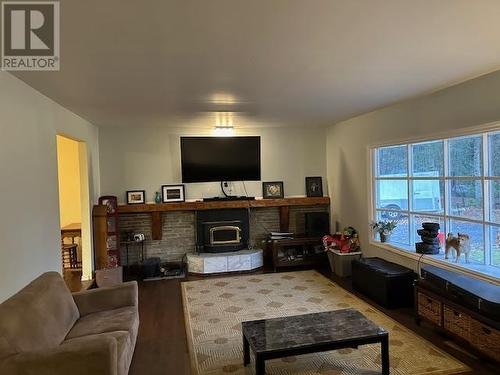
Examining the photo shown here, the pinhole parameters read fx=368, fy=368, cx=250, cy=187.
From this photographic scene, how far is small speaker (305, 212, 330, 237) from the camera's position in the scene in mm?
6527

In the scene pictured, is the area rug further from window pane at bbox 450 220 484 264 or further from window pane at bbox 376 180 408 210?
window pane at bbox 376 180 408 210

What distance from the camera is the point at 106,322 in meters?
2.96

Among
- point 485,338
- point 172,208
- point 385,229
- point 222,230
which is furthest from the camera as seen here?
point 222,230

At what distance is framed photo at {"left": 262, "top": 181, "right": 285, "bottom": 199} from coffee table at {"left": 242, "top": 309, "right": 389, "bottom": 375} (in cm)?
376

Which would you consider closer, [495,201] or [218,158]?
[495,201]

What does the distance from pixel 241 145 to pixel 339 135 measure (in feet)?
5.71

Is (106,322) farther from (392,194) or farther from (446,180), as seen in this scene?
(392,194)

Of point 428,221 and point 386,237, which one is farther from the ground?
point 428,221

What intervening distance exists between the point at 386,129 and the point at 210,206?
3.03 metres

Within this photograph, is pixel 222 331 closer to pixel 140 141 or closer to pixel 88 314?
pixel 88 314

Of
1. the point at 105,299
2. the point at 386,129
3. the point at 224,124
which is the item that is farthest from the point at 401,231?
the point at 105,299

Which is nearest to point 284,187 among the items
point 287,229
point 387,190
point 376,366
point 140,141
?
point 287,229

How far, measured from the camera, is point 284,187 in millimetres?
6926

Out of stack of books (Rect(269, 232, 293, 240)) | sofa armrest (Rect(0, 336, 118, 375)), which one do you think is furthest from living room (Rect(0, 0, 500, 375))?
stack of books (Rect(269, 232, 293, 240))
